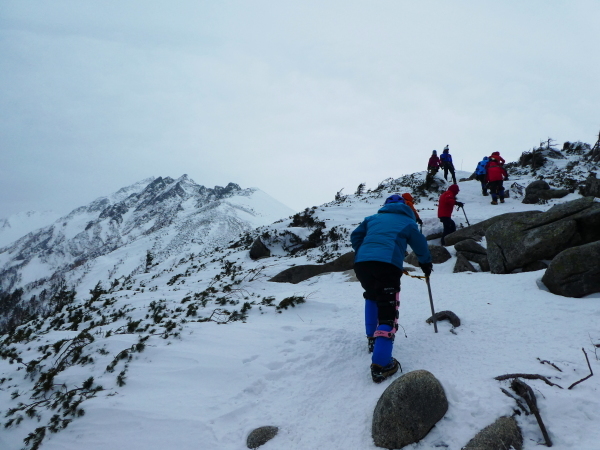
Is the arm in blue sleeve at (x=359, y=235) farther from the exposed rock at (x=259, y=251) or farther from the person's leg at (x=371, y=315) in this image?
the exposed rock at (x=259, y=251)

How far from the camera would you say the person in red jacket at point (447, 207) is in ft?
37.9

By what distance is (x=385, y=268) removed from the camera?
410cm

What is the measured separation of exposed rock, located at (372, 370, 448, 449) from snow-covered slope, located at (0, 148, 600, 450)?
108 millimetres

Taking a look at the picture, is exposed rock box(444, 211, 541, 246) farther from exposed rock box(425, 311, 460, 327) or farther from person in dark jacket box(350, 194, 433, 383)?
person in dark jacket box(350, 194, 433, 383)

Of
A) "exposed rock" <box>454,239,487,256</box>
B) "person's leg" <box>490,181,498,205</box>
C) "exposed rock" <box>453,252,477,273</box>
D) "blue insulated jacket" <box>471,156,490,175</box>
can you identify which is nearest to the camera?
"exposed rock" <box>453,252,477,273</box>

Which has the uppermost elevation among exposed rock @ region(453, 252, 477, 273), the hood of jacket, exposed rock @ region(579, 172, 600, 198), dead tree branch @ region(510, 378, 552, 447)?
the hood of jacket

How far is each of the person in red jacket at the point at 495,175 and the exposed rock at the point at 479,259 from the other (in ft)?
26.9

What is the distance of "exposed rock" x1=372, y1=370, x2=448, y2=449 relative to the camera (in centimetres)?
283

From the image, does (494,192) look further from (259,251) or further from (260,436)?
(260,436)

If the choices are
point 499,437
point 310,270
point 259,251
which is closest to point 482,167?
point 310,270

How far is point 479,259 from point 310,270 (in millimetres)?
5587

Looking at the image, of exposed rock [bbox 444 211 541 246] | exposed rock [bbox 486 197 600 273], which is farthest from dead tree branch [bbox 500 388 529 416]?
exposed rock [bbox 444 211 541 246]

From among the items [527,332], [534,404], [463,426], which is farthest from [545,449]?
[527,332]

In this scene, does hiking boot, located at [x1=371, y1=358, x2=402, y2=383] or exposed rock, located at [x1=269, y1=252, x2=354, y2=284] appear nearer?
A: hiking boot, located at [x1=371, y1=358, x2=402, y2=383]
